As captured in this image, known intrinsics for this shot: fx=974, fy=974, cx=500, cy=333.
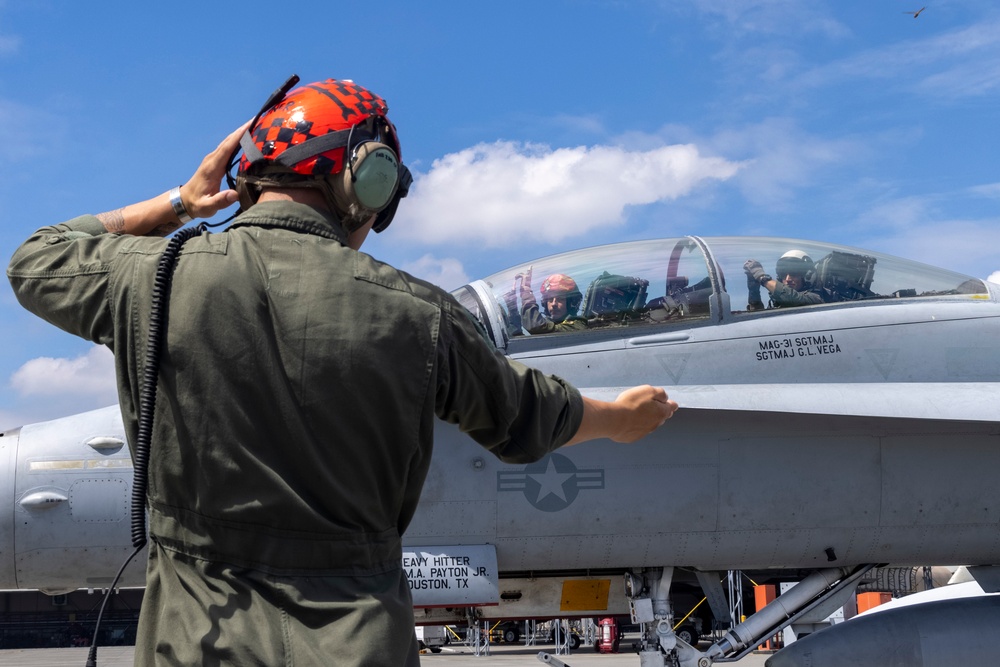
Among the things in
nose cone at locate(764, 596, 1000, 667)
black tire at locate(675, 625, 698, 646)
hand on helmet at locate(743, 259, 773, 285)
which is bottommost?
black tire at locate(675, 625, 698, 646)

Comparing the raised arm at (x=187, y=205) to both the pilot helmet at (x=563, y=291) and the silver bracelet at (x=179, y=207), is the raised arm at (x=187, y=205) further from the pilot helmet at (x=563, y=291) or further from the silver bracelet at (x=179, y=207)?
the pilot helmet at (x=563, y=291)

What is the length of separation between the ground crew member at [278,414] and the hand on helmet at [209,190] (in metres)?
0.28

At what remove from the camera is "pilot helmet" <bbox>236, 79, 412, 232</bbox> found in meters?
2.15

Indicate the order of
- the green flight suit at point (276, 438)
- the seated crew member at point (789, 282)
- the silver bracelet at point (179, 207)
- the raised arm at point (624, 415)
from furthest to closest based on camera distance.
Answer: the seated crew member at point (789, 282) < the silver bracelet at point (179, 207) < the raised arm at point (624, 415) < the green flight suit at point (276, 438)

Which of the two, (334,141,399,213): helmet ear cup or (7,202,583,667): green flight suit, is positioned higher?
(334,141,399,213): helmet ear cup

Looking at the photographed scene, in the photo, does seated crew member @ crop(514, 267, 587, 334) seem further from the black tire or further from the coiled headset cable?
the black tire

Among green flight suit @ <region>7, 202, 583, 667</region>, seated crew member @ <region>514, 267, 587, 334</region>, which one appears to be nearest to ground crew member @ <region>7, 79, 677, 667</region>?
green flight suit @ <region>7, 202, 583, 667</region>

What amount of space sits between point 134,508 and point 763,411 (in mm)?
5115

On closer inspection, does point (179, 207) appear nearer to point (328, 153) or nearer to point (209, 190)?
point (209, 190)

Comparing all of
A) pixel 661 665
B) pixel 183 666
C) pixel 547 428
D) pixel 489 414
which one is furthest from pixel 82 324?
pixel 661 665

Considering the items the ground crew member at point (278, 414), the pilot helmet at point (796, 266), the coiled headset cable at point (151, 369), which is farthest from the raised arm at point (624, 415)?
the pilot helmet at point (796, 266)

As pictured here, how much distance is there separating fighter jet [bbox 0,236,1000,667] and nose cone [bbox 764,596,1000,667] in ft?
0.25

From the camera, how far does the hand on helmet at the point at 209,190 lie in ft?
7.65

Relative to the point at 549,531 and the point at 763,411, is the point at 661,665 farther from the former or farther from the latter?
the point at 763,411
